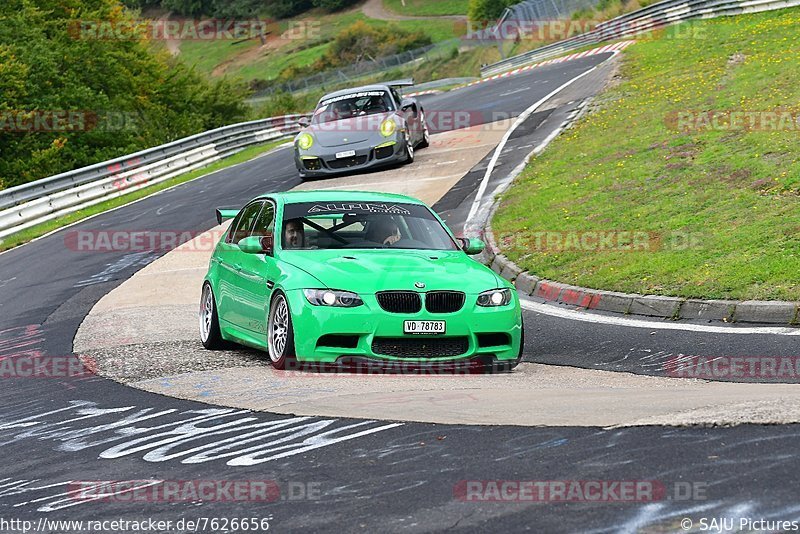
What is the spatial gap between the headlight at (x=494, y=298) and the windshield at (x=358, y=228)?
3.87ft

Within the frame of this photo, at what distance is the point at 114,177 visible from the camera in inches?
1216

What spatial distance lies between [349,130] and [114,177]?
26.3 feet

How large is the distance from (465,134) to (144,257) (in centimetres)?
1253

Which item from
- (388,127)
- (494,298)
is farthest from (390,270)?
(388,127)

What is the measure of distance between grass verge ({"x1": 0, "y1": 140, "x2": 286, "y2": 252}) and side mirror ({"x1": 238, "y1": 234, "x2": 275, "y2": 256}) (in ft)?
47.2

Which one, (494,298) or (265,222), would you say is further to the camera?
(265,222)

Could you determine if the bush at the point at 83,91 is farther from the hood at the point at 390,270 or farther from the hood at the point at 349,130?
the hood at the point at 390,270

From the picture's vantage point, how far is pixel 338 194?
1166cm

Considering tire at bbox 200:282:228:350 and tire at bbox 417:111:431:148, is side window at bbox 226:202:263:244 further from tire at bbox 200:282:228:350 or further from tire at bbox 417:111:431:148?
tire at bbox 417:111:431:148

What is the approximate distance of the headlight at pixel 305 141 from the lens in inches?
1011

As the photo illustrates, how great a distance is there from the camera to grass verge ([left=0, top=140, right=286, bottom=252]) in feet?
82.0

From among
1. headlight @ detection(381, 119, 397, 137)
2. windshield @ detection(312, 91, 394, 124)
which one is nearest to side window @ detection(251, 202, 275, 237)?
headlight @ detection(381, 119, 397, 137)

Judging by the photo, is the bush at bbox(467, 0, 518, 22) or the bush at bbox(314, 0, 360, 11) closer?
the bush at bbox(467, 0, 518, 22)

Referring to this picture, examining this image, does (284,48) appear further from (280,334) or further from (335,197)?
(280,334)
